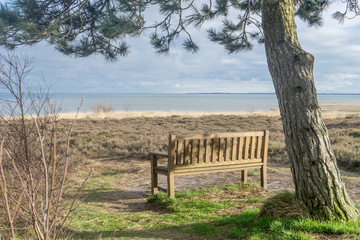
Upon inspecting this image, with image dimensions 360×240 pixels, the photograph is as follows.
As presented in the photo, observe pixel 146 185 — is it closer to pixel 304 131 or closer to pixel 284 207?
pixel 284 207

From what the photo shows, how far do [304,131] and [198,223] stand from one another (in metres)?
1.89

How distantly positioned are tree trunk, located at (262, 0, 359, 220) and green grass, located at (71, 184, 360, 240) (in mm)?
250

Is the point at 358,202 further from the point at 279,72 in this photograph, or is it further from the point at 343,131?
the point at 343,131

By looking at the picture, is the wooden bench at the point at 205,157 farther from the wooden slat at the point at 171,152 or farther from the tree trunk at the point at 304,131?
the tree trunk at the point at 304,131

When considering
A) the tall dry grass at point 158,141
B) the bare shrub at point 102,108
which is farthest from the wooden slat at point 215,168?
the bare shrub at point 102,108

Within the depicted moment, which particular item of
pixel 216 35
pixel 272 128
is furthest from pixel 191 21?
pixel 272 128

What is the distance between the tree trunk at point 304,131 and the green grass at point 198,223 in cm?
25

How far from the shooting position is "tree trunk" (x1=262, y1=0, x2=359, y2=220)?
14.6ft

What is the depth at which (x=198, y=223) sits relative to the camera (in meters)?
5.16

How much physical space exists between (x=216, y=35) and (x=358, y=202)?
540 centimetres

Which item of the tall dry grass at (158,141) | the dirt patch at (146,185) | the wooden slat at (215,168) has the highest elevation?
the wooden slat at (215,168)

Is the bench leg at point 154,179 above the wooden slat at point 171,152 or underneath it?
underneath

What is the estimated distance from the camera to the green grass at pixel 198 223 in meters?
4.18

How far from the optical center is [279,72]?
482 cm
